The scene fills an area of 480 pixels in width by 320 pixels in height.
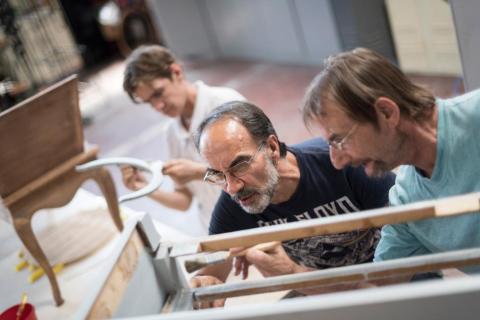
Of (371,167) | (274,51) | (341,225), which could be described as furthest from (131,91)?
(274,51)

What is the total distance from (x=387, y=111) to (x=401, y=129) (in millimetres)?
64

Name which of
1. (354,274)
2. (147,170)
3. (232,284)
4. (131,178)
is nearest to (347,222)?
(354,274)

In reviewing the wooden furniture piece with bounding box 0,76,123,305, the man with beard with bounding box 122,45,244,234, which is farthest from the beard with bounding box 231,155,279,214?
the wooden furniture piece with bounding box 0,76,123,305

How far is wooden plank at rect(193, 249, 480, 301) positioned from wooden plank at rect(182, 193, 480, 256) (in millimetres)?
93

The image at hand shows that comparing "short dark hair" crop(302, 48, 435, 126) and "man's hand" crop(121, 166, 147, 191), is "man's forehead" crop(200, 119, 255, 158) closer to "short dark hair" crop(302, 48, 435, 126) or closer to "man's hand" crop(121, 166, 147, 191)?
"short dark hair" crop(302, 48, 435, 126)

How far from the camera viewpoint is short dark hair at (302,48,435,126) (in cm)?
115

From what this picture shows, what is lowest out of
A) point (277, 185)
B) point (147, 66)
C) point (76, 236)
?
point (76, 236)

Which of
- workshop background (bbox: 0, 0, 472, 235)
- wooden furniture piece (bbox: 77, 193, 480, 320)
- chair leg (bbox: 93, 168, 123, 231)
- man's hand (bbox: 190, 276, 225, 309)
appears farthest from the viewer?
workshop background (bbox: 0, 0, 472, 235)

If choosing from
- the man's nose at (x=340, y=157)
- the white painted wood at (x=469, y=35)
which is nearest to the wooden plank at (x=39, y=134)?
the man's nose at (x=340, y=157)

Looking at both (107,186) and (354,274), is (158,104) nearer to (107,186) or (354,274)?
(107,186)

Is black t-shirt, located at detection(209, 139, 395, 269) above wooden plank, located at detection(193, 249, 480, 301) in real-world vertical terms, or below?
below

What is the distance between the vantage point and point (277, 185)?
1.45 metres

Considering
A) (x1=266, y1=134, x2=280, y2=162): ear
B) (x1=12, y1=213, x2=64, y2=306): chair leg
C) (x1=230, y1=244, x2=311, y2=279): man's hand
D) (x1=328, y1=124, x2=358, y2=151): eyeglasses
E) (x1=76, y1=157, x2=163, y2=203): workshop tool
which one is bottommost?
(x1=12, y1=213, x2=64, y2=306): chair leg

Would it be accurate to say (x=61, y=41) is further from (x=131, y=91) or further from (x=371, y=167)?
(x=371, y=167)
